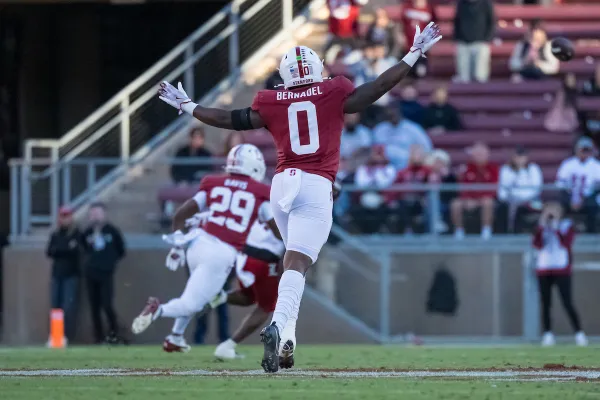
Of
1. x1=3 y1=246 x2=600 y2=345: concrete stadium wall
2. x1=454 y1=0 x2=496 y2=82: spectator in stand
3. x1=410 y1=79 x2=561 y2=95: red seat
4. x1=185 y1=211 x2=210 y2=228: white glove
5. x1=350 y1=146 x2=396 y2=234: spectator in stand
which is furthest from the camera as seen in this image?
x1=410 y1=79 x2=561 y2=95: red seat

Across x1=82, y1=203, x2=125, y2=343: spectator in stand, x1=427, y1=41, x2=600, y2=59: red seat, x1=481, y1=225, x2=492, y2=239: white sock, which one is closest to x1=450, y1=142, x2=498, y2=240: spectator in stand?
x1=481, y1=225, x2=492, y2=239: white sock

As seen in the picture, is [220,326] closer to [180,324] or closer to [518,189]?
[518,189]

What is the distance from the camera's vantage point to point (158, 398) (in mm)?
7609

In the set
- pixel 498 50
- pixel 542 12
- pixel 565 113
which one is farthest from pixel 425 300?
pixel 542 12

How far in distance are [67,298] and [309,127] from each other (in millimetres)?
9201

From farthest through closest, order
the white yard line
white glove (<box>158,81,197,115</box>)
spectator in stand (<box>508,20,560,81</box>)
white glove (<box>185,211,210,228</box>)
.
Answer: spectator in stand (<box>508,20,560,81</box>)
white glove (<box>185,211,210,228</box>)
white glove (<box>158,81,197,115</box>)
the white yard line

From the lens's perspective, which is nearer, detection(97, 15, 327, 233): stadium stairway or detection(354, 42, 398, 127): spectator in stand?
detection(97, 15, 327, 233): stadium stairway

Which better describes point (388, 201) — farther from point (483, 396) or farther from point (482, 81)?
point (483, 396)

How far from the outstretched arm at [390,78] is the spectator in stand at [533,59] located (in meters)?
11.2

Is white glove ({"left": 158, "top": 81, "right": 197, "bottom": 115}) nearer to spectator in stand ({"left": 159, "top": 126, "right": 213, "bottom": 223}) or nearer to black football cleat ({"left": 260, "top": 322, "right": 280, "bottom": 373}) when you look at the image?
black football cleat ({"left": 260, "top": 322, "right": 280, "bottom": 373})

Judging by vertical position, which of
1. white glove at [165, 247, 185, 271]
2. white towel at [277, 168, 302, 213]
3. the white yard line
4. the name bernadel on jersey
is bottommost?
the white yard line

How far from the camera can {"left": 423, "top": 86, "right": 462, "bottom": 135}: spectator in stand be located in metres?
19.0

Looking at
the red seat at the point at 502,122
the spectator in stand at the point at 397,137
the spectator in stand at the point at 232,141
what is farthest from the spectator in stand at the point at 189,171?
the red seat at the point at 502,122

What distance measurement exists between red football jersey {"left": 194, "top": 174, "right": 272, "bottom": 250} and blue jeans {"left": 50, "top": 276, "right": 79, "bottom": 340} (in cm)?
617
